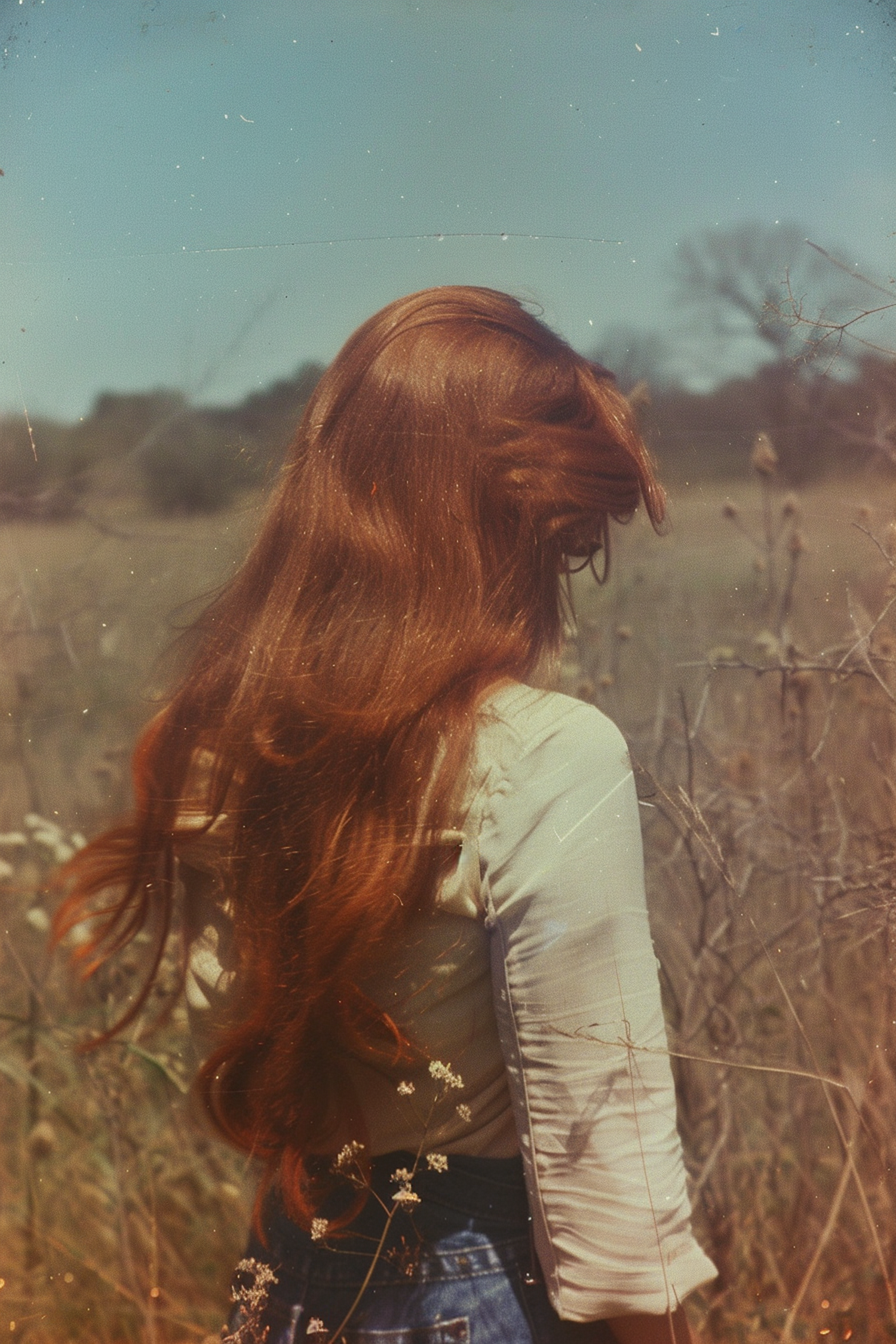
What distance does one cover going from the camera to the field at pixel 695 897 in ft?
3.70

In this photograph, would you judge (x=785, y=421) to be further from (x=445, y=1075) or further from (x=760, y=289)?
(x=445, y=1075)

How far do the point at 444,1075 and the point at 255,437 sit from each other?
28.9 inches

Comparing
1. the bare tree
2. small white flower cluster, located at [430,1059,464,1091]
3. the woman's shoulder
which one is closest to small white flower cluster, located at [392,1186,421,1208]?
small white flower cluster, located at [430,1059,464,1091]

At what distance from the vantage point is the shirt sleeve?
91 centimetres

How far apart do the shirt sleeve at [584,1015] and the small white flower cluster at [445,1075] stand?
0.25 ft

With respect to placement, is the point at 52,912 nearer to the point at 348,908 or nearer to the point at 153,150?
the point at 348,908

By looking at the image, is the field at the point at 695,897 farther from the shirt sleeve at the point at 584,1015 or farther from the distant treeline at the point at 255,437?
the shirt sleeve at the point at 584,1015

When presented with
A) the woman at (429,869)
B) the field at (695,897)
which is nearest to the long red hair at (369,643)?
the woman at (429,869)

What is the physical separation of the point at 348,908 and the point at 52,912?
1.33ft

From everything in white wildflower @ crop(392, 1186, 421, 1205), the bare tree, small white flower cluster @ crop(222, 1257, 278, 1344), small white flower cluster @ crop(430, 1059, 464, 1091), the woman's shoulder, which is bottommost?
small white flower cluster @ crop(222, 1257, 278, 1344)

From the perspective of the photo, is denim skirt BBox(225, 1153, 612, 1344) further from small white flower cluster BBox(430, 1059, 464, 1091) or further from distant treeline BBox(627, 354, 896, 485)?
distant treeline BBox(627, 354, 896, 485)

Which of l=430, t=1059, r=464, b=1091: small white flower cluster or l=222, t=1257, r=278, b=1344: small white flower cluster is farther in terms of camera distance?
l=222, t=1257, r=278, b=1344: small white flower cluster

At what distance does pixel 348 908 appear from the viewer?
0.99m

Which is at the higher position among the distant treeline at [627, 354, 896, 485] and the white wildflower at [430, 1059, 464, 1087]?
the distant treeline at [627, 354, 896, 485]
